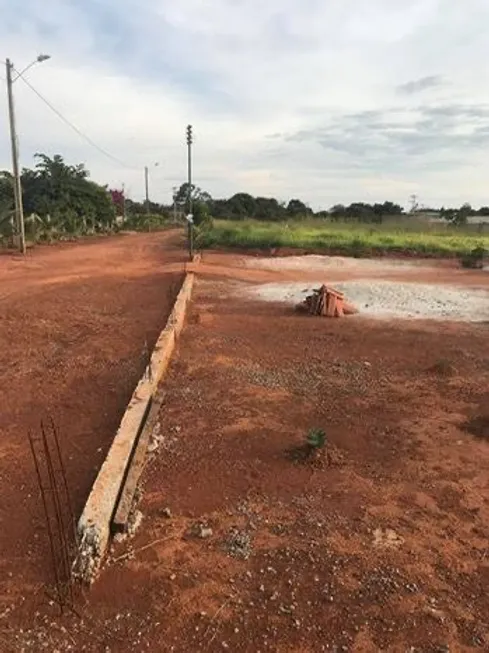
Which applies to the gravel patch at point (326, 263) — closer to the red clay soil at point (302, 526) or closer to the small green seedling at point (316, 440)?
the red clay soil at point (302, 526)

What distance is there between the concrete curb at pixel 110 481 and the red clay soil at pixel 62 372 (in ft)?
0.71

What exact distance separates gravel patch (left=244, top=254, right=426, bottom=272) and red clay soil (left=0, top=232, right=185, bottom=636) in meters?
6.98

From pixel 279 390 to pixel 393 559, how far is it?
3.43 metres

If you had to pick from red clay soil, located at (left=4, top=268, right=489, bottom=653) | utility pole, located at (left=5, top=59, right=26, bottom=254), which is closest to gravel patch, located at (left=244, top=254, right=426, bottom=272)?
utility pole, located at (left=5, top=59, right=26, bottom=254)

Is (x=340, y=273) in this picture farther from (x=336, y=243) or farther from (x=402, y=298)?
(x=336, y=243)

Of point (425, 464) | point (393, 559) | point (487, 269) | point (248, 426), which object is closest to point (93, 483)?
point (248, 426)

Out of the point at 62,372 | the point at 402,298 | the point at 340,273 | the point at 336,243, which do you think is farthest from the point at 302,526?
the point at 336,243

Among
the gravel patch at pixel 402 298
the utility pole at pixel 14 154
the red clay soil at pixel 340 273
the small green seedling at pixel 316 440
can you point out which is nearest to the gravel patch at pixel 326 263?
the red clay soil at pixel 340 273

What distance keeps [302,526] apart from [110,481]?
1.33 meters

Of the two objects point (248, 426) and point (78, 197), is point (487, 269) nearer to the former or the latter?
point (248, 426)

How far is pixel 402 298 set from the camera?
49.0ft

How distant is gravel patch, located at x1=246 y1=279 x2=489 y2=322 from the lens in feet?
42.3

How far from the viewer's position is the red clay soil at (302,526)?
3297mm

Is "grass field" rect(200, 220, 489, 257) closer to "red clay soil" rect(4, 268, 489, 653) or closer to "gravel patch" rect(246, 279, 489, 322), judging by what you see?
"gravel patch" rect(246, 279, 489, 322)
